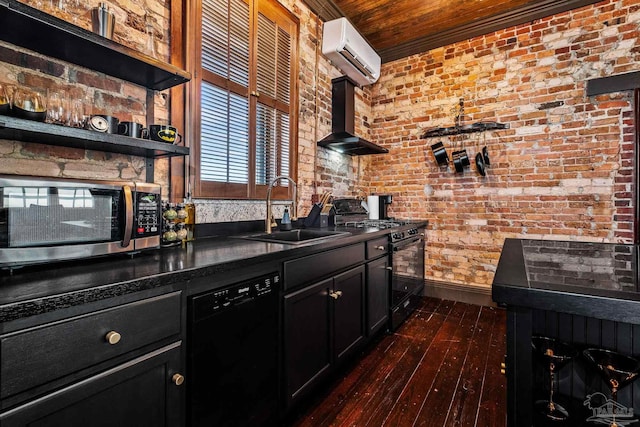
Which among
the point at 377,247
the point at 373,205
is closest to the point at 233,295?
the point at 377,247

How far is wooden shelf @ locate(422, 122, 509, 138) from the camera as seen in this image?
11.1 ft

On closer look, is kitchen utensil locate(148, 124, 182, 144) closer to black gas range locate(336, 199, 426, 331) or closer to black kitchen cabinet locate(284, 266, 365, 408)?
black kitchen cabinet locate(284, 266, 365, 408)

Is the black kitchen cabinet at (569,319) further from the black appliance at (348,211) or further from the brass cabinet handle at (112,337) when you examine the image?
the black appliance at (348,211)

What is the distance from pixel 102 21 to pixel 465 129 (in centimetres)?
339

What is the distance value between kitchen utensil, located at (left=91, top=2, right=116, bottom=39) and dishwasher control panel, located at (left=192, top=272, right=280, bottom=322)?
1293mm

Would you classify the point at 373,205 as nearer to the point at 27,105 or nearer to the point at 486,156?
the point at 486,156

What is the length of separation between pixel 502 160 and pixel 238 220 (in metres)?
2.92

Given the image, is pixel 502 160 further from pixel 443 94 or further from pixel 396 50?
pixel 396 50

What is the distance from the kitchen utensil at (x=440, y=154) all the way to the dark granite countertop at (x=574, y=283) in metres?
Result: 2.20

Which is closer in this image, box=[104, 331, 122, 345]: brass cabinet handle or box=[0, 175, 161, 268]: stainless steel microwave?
box=[104, 331, 122, 345]: brass cabinet handle

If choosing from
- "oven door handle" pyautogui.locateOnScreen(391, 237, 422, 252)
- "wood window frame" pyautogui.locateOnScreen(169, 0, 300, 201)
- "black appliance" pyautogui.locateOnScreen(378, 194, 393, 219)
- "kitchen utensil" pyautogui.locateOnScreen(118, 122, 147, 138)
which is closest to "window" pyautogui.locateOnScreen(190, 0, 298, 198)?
"wood window frame" pyautogui.locateOnScreen(169, 0, 300, 201)

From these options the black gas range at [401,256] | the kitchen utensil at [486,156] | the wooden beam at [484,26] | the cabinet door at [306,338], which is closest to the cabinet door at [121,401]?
the cabinet door at [306,338]

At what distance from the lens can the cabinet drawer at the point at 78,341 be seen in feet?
2.39

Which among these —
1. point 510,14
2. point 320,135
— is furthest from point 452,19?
point 320,135
